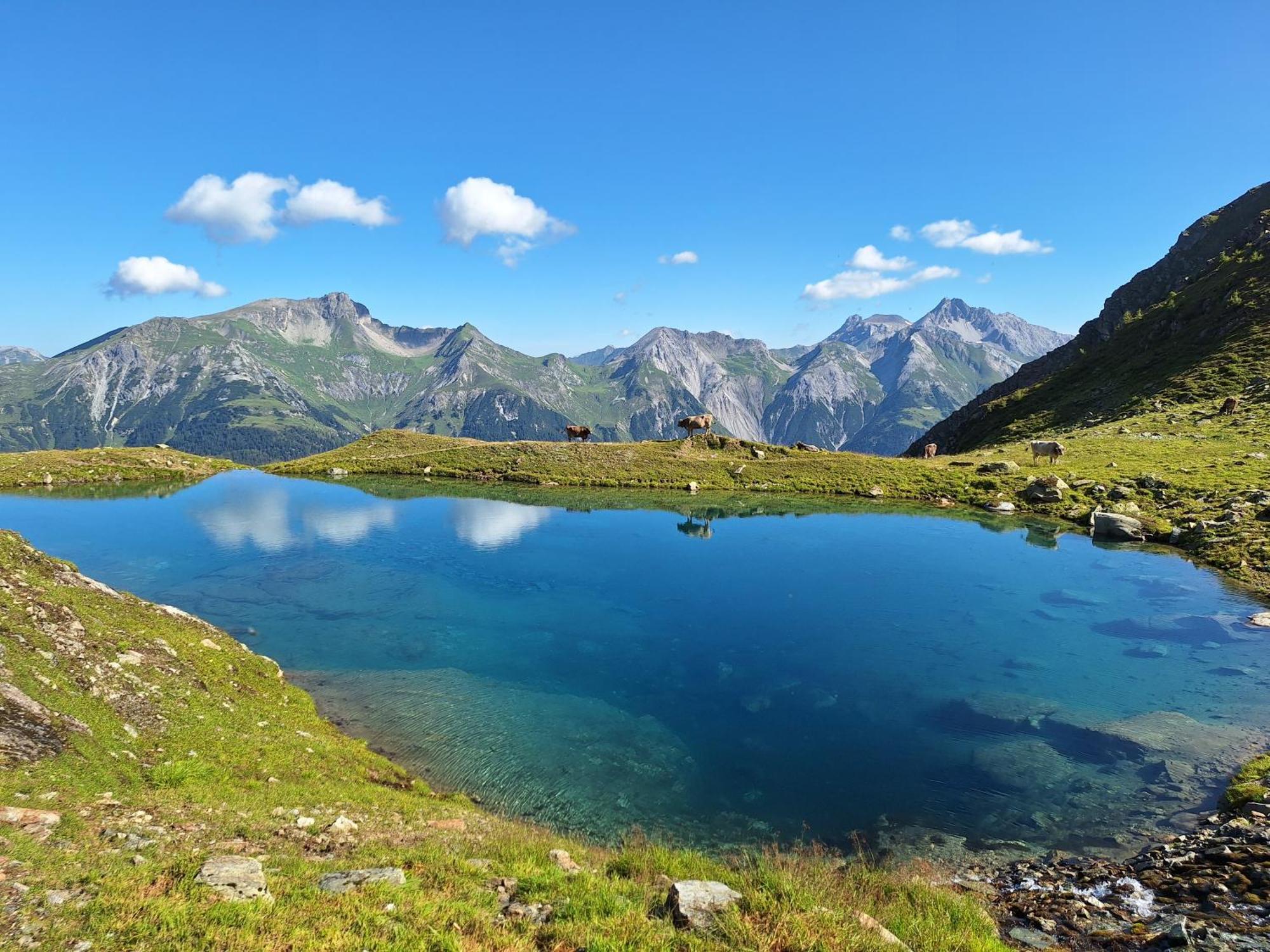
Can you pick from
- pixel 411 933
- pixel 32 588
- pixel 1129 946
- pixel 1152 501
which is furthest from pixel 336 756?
pixel 1152 501

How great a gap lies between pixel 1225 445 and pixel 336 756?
99.9m

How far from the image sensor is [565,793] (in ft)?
71.2

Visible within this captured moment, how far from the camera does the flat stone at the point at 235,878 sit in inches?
388

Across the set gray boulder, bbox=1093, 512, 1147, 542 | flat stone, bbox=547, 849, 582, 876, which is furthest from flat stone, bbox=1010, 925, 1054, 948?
gray boulder, bbox=1093, 512, 1147, 542

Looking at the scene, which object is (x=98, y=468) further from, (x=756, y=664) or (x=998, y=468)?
(x=998, y=468)

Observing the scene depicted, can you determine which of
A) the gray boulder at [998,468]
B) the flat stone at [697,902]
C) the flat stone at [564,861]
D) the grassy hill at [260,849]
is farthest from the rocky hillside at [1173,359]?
the flat stone at [564,861]

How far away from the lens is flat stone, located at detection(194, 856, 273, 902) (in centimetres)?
986

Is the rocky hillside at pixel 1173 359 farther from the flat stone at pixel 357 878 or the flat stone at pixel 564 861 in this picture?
the flat stone at pixel 357 878

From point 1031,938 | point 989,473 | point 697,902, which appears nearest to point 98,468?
point 697,902

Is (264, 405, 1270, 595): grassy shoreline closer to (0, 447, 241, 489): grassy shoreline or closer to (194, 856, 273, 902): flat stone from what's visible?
(0, 447, 241, 489): grassy shoreline

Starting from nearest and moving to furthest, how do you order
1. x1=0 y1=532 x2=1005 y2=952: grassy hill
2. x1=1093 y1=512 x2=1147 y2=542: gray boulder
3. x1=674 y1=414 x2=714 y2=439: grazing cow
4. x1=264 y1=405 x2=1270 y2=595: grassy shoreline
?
1. x1=0 y1=532 x2=1005 y2=952: grassy hill
2. x1=264 y1=405 x2=1270 y2=595: grassy shoreline
3. x1=1093 y1=512 x2=1147 y2=542: gray boulder
4. x1=674 y1=414 x2=714 y2=439: grazing cow

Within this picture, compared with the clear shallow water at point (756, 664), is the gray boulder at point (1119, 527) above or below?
above

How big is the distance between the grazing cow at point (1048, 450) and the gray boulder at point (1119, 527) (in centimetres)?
2391

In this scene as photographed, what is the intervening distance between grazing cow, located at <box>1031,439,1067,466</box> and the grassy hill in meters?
83.2
